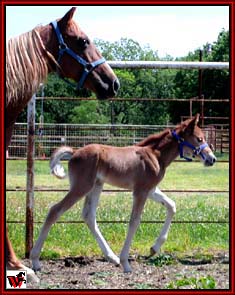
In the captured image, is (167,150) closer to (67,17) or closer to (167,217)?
(167,217)

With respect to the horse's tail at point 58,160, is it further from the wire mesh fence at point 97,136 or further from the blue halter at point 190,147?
the blue halter at point 190,147

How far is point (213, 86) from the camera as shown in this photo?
1566 cm

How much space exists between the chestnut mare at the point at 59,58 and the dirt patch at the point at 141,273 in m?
1.10

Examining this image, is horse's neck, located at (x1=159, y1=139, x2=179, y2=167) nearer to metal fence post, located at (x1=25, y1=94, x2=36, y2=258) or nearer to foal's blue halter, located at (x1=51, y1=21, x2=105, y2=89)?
metal fence post, located at (x1=25, y1=94, x2=36, y2=258)

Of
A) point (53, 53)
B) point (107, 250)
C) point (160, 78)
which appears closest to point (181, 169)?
point (160, 78)

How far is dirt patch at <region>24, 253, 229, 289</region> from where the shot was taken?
15.3 feet

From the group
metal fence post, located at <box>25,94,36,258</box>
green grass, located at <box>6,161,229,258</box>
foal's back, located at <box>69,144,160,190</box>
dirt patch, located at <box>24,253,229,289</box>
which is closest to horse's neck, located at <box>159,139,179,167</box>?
foal's back, located at <box>69,144,160,190</box>

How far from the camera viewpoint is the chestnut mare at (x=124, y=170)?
17.2 ft

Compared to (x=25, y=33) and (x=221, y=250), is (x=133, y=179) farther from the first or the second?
(x=25, y=33)

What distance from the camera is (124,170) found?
549cm

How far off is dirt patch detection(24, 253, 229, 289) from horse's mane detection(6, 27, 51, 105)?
4.80ft

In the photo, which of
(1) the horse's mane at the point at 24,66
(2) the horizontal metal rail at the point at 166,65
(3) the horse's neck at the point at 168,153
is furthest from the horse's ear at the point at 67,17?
(3) the horse's neck at the point at 168,153

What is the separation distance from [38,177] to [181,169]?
3.47 meters

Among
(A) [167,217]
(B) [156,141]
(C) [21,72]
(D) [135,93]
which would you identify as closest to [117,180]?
(B) [156,141]
